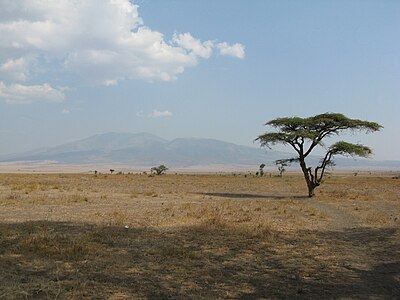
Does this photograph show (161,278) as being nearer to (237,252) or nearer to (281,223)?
(237,252)

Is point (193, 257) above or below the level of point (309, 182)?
below

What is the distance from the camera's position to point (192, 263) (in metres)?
11.1

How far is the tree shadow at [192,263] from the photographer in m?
8.81

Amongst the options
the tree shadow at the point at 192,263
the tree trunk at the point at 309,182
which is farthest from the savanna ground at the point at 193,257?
the tree trunk at the point at 309,182

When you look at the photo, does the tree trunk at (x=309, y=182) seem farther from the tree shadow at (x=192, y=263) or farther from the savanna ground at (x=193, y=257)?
the tree shadow at (x=192, y=263)

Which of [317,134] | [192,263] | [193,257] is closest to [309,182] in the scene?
[317,134]

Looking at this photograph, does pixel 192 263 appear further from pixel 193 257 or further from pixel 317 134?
pixel 317 134

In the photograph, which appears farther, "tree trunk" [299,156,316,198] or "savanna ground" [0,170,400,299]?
"tree trunk" [299,156,316,198]

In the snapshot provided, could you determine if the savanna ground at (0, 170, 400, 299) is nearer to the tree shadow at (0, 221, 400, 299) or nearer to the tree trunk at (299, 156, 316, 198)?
the tree shadow at (0, 221, 400, 299)

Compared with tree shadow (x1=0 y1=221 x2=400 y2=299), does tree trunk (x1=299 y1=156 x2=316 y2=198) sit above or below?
above

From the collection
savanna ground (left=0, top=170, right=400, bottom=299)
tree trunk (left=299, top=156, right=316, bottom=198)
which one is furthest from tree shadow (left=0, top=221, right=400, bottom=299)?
tree trunk (left=299, top=156, right=316, bottom=198)

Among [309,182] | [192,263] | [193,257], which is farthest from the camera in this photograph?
[309,182]

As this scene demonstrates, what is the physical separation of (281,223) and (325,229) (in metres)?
2.06

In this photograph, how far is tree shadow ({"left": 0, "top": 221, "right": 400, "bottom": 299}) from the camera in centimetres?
881
